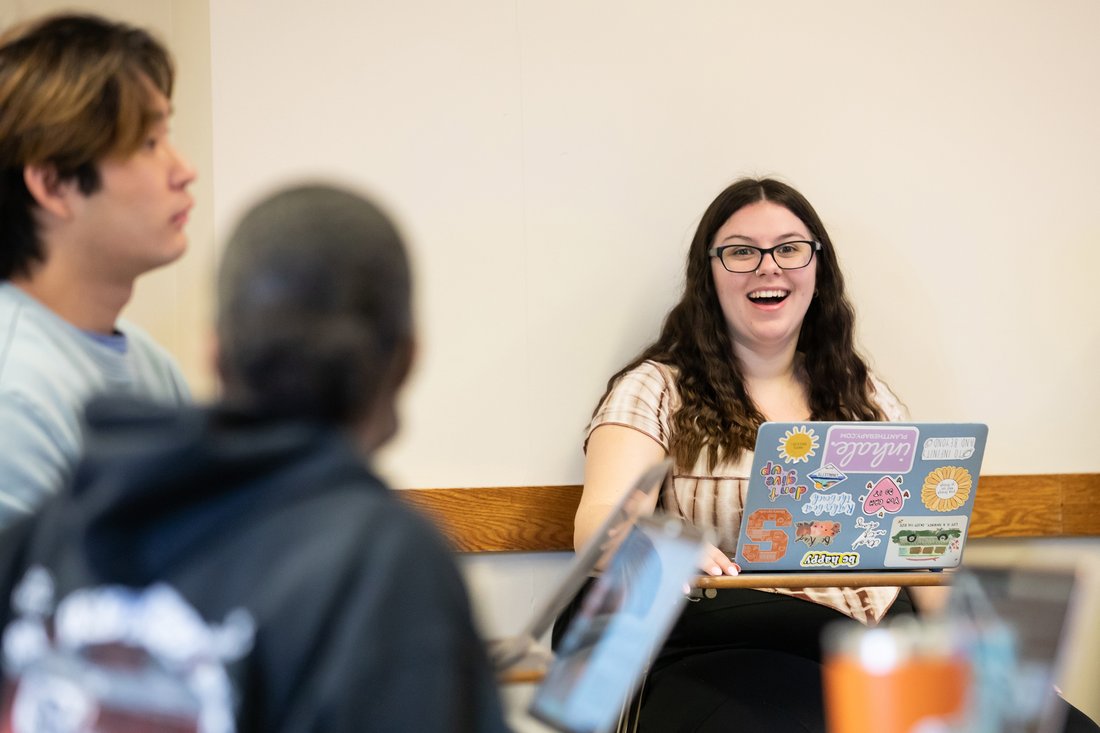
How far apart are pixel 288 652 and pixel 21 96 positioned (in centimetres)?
75

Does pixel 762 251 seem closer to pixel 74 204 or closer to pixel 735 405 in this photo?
pixel 735 405

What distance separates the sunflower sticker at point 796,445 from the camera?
162cm

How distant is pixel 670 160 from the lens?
241 cm

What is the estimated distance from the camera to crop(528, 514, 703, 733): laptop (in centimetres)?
85

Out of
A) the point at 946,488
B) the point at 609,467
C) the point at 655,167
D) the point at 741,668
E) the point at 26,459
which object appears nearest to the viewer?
the point at 26,459

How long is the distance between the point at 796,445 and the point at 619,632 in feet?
2.64

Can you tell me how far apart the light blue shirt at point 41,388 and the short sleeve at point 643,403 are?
1.01m

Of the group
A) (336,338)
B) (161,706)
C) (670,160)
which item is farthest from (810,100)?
(161,706)

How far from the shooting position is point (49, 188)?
1.19m

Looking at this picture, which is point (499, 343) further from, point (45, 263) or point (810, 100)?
point (45, 263)

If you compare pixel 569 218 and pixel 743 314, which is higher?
pixel 569 218

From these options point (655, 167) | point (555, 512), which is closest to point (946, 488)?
point (555, 512)

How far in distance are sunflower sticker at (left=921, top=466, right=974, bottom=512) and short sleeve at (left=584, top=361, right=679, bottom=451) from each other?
0.54 metres

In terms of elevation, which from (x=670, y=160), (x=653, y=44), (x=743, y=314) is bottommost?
(x=743, y=314)
